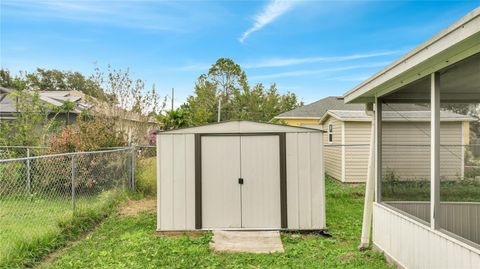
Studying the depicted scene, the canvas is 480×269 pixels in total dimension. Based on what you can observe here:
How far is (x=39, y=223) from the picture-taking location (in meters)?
5.41

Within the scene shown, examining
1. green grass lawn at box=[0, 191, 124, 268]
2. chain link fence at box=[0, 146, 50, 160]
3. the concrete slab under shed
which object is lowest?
the concrete slab under shed

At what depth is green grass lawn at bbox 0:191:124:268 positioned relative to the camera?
14.3ft

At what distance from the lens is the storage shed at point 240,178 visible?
583 centimetres

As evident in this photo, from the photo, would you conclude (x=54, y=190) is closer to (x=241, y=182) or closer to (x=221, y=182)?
(x=221, y=182)

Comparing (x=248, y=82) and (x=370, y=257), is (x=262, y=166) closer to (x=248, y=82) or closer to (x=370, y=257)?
(x=370, y=257)

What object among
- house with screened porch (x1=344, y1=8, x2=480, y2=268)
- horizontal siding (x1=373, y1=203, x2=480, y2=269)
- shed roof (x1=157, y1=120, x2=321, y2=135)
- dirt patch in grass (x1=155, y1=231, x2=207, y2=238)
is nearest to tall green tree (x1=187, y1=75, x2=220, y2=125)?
shed roof (x1=157, y1=120, x2=321, y2=135)

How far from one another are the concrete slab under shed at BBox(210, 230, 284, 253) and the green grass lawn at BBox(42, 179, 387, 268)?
14 centimetres

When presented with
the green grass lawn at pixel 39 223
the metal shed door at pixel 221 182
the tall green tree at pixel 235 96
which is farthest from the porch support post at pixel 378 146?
the tall green tree at pixel 235 96

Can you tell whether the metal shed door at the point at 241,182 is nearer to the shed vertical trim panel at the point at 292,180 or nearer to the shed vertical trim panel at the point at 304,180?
the shed vertical trim panel at the point at 292,180

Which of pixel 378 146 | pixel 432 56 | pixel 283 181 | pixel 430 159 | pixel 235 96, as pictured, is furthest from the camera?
pixel 235 96

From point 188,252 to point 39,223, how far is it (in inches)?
97.2

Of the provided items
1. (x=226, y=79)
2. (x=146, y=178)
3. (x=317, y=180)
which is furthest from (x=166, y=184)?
(x=226, y=79)

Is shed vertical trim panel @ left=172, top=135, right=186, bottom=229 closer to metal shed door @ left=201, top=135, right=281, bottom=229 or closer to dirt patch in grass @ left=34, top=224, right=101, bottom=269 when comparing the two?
metal shed door @ left=201, top=135, right=281, bottom=229

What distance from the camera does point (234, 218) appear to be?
585 centimetres
